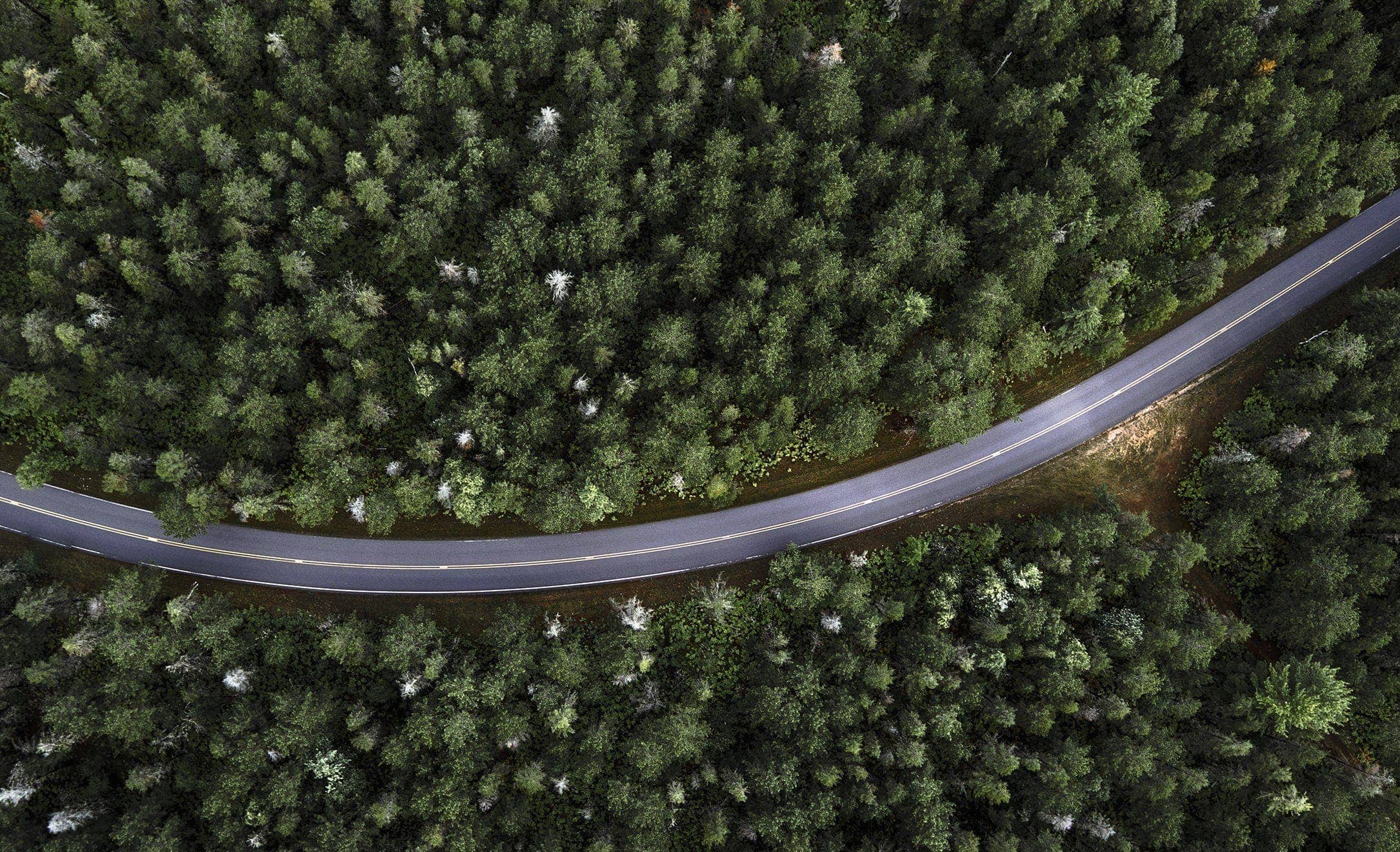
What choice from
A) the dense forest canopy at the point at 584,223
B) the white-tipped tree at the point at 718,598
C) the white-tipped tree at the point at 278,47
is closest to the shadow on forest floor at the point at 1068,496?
the white-tipped tree at the point at 718,598

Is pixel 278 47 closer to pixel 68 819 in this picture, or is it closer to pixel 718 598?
pixel 718 598

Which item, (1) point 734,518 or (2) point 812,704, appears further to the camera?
(1) point 734,518

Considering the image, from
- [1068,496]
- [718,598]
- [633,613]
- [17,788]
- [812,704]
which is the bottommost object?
[17,788]

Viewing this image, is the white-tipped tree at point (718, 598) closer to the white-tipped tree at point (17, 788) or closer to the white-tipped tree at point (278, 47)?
the white-tipped tree at point (17, 788)

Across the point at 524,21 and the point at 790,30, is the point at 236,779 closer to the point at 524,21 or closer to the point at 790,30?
the point at 524,21

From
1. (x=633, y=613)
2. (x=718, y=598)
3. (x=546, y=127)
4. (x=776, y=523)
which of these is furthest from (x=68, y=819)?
(x=546, y=127)
